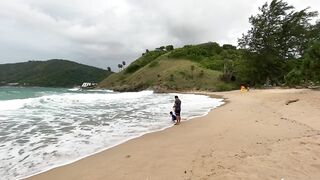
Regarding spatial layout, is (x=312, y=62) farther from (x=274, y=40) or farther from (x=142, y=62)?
(x=142, y=62)

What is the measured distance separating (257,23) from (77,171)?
52757 millimetres

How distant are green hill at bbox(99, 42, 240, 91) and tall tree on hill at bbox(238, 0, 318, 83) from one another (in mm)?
9724

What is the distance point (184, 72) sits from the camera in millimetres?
76812

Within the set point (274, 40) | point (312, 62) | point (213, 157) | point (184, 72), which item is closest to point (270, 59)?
point (274, 40)

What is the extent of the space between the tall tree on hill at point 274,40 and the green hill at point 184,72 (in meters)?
9.72

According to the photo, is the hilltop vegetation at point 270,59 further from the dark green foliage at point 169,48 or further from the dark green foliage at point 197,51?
the dark green foliage at point 169,48

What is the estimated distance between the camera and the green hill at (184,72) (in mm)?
70188

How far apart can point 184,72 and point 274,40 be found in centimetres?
2605

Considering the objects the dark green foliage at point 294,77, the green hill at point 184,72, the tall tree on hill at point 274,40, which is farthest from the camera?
the green hill at point 184,72

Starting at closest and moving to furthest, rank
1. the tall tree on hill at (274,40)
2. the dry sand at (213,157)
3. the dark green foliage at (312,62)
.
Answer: the dry sand at (213,157), the dark green foliage at (312,62), the tall tree on hill at (274,40)

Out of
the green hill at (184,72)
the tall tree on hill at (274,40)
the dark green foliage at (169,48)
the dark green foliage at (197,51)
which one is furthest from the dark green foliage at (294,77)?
the dark green foliage at (169,48)

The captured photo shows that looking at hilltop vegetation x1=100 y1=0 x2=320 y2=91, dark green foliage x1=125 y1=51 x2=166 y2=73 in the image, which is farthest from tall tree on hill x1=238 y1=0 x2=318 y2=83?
dark green foliage x1=125 y1=51 x2=166 y2=73

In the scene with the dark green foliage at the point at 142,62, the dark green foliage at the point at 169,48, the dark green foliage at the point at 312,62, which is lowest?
the dark green foliage at the point at 312,62

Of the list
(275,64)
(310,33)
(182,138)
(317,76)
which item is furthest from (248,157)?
A: (310,33)
